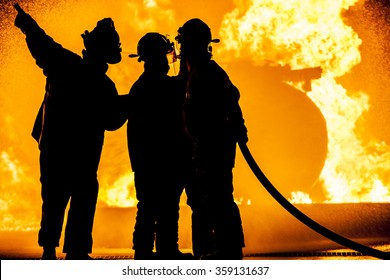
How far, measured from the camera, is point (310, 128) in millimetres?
15516

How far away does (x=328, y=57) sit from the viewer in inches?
629

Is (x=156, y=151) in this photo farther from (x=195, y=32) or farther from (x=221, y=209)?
(x=195, y=32)

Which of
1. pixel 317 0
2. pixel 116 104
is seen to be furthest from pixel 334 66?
pixel 116 104

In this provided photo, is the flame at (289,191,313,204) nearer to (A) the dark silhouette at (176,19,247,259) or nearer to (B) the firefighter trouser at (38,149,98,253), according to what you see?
(B) the firefighter trouser at (38,149,98,253)

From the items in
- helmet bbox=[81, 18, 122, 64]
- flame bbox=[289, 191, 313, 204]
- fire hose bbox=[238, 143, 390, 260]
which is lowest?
fire hose bbox=[238, 143, 390, 260]

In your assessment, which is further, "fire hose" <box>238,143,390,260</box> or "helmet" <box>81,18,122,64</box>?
"helmet" <box>81,18,122,64</box>

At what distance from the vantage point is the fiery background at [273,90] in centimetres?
1539

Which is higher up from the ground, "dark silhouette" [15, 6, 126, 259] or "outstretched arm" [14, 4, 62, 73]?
"outstretched arm" [14, 4, 62, 73]

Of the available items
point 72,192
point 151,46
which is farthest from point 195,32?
point 72,192

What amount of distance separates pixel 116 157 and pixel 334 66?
7.25 metres

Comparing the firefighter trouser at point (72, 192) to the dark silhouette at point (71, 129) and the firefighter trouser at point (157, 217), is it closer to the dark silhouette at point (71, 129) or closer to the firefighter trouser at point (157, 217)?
the dark silhouette at point (71, 129)

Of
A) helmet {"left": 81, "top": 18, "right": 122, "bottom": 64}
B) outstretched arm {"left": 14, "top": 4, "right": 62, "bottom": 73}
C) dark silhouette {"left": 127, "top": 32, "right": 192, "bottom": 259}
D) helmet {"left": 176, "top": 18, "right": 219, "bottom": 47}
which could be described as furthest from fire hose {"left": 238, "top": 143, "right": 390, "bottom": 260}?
outstretched arm {"left": 14, "top": 4, "right": 62, "bottom": 73}

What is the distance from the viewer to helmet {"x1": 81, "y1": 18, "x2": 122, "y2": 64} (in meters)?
6.34

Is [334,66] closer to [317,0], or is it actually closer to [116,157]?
[317,0]
